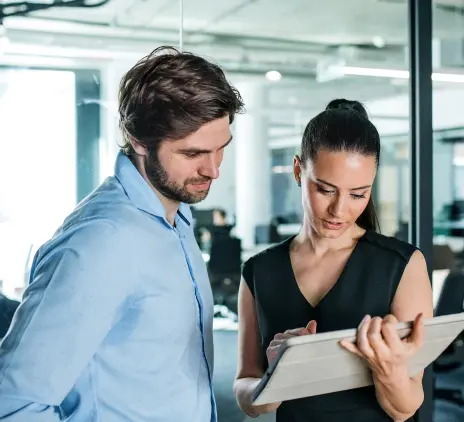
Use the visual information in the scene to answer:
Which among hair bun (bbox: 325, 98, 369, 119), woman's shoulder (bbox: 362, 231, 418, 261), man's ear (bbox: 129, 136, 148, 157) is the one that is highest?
hair bun (bbox: 325, 98, 369, 119)

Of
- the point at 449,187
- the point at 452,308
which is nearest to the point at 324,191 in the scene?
the point at 452,308

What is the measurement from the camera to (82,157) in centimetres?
249

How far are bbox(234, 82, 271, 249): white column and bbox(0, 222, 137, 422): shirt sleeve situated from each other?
9.88 metres

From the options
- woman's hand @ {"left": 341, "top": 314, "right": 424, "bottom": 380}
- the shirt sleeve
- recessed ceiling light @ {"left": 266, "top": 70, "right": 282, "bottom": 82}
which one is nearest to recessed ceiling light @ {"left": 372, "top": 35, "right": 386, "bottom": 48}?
recessed ceiling light @ {"left": 266, "top": 70, "right": 282, "bottom": 82}

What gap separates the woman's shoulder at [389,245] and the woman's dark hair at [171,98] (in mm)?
477

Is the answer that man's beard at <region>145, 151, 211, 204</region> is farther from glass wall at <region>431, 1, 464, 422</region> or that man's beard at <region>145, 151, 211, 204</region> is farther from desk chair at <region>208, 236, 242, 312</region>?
desk chair at <region>208, 236, 242, 312</region>

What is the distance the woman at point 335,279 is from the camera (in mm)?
1426

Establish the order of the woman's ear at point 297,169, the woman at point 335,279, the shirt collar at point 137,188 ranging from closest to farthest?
Answer: 1. the shirt collar at point 137,188
2. the woman at point 335,279
3. the woman's ear at point 297,169

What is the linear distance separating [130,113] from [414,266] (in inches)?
28.8

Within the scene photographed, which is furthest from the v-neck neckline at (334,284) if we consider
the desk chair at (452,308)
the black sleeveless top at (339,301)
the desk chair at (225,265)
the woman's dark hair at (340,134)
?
the desk chair at (225,265)

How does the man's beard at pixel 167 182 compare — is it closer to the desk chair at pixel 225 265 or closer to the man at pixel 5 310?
the man at pixel 5 310

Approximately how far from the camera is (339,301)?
1.47m

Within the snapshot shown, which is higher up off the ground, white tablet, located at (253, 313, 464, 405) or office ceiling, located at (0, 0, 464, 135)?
office ceiling, located at (0, 0, 464, 135)

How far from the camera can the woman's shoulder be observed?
145 cm
